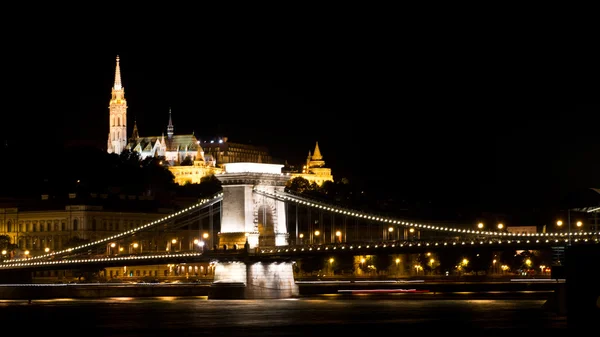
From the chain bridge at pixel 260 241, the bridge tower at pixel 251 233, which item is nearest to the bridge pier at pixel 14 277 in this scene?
the chain bridge at pixel 260 241

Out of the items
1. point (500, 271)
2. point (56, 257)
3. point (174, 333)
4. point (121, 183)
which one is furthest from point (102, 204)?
point (174, 333)

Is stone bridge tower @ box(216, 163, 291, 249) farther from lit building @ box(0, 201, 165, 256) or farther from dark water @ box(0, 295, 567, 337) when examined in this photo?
lit building @ box(0, 201, 165, 256)

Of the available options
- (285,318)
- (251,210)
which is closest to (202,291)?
(251,210)

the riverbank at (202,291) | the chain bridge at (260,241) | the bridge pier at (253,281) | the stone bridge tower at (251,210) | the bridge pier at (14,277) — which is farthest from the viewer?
the bridge pier at (14,277)

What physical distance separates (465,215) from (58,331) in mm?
102937

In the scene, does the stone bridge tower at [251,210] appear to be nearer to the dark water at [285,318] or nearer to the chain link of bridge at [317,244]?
the chain link of bridge at [317,244]

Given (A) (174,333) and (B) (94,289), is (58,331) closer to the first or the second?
(A) (174,333)

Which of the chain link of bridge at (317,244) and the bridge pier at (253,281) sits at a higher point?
the chain link of bridge at (317,244)

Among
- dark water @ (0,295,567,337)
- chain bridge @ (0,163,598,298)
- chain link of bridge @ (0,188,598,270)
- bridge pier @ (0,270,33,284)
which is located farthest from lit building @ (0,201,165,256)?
dark water @ (0,295,567,337)

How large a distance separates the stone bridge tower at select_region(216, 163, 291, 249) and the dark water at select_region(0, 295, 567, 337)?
115 inches

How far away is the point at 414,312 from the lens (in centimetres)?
6069

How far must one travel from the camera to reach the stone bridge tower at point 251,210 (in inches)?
2763

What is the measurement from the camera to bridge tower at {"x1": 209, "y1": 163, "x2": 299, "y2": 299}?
68500 mm

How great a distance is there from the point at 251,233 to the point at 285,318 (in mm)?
14252
